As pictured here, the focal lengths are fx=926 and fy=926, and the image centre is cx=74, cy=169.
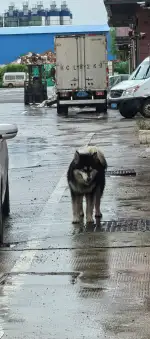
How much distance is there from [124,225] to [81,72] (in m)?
26.5

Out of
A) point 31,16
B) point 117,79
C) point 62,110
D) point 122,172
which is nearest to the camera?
point 122,172

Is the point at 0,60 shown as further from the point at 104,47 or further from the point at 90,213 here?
the point at 90,213

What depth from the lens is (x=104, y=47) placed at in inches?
1458

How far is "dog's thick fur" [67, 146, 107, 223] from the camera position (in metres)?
10.6

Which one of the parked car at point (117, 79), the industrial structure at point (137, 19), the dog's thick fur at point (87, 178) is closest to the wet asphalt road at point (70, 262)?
the dog's thick fur at point (87, 178)

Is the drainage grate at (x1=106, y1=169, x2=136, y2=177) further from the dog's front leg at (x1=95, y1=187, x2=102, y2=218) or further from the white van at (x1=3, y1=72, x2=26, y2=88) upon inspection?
the white van at (x1=3, y1=72, x2=26, y2=88)

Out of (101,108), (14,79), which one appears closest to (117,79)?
(101,108)

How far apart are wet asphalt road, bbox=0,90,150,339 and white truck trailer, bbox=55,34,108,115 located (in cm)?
1865

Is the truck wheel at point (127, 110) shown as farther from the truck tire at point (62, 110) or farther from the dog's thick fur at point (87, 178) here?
the dog's thick fur at point (87, 178)

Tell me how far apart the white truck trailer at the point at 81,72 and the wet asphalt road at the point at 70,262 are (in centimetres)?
1865

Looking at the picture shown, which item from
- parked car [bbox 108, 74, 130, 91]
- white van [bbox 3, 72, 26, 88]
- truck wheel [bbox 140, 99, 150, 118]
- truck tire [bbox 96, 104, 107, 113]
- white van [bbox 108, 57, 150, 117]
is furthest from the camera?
white van [bbox 3, 72, 26, 88]

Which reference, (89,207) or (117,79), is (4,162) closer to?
(89,207)

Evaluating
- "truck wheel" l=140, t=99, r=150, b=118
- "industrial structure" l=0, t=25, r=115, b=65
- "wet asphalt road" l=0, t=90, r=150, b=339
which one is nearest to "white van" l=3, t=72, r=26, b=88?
"industrial structure" l=0, t=25, r=115, b=65

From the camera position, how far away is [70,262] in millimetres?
9023
